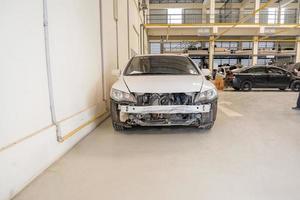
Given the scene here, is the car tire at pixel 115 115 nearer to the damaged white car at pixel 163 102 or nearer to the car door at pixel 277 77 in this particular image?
the damaged white car at pixel 163 102

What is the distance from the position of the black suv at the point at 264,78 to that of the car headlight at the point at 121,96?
27.8 ft

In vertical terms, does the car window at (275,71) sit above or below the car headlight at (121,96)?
below

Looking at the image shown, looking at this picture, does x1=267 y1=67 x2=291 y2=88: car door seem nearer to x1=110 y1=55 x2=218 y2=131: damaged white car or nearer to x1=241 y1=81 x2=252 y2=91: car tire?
x1=241 y1=81 x2=252 y2=91: car tire

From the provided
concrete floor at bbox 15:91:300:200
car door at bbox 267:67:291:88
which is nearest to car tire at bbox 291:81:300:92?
car door at bbox 267:67:291:88

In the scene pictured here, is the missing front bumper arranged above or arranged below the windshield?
below

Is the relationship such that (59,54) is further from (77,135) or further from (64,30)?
(77,135)

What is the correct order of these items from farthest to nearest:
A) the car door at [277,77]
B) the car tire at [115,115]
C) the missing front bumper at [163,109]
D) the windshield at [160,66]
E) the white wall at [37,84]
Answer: the car door at [277,77], the windshield at [160,66], the car tire at [115,115], the missing front bumper at [163,109], the white wall at [37,84]

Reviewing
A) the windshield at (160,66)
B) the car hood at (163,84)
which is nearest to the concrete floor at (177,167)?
the car hood at (163,84)

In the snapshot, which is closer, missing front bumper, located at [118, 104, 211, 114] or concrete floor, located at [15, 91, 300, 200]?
concrete floor, located at [15, 91, 300, 200]

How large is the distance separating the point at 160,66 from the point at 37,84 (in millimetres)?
2368

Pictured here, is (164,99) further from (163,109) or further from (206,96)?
(206,96)

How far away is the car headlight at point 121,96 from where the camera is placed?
3344mm

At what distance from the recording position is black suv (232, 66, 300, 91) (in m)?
10.6

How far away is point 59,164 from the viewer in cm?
248
